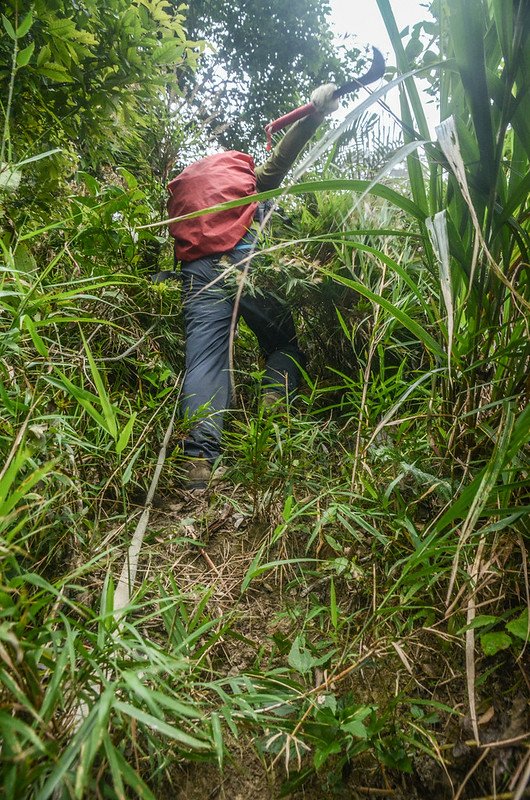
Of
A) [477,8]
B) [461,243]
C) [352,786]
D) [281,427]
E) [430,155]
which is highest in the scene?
[477,8]

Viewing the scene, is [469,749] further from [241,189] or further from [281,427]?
[241,189]

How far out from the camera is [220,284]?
1.84 m

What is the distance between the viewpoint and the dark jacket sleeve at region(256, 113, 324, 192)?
199 centimetres

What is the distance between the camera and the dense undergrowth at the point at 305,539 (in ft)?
1.80

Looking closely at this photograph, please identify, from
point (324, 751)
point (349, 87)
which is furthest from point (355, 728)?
point (349, 87)

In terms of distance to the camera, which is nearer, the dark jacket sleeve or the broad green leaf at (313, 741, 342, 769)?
the broad green leaf at (313, 741, 342, 769)

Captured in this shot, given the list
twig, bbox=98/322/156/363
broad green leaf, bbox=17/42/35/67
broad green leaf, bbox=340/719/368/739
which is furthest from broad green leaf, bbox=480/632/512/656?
broad green leaf, bbox=17/42/35/67

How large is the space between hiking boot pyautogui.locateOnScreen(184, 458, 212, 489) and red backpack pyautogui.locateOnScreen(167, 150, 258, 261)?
0.95 metres

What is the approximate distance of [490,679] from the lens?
68 cm

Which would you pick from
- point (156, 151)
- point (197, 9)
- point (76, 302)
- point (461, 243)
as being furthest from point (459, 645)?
point (197, 9)

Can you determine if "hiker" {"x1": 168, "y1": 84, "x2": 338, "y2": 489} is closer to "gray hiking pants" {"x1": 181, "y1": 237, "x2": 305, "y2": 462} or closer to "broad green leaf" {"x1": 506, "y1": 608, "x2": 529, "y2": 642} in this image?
"gray hiking pants" {"x1": 181, "y1": 237, "x2": 305, "y2": 462}

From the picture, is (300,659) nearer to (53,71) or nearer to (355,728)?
(355,728)

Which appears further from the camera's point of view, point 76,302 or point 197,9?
point 197,9

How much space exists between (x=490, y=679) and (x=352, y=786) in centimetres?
27
